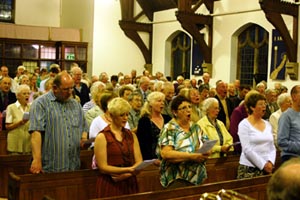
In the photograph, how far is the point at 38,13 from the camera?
15.5 meters

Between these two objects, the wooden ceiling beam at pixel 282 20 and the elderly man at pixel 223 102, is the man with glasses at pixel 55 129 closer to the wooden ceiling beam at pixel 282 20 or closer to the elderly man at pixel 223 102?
the elderly man at pixel 223 102

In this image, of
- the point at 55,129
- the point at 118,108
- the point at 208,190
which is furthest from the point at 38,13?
the point at 208,190

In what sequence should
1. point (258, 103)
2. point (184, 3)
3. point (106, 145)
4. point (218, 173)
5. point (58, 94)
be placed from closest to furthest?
point (106, 145) → point (58, 94) → point (258, 103) → point (218, 173) → point (184, 3)

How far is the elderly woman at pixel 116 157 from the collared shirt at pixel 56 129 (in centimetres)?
45

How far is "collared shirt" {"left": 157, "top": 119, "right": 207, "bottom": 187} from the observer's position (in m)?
3.70

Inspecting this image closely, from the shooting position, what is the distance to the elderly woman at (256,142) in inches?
166

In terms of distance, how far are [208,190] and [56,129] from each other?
1.32 metres

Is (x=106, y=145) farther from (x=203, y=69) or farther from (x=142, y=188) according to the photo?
(x=203, y=69)

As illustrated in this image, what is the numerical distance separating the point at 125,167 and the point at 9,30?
11641 millimetres

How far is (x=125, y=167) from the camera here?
3.59 meters

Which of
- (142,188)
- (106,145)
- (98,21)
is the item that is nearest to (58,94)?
(106,145)

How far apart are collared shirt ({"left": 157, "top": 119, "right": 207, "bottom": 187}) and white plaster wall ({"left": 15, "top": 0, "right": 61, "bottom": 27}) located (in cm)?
1235

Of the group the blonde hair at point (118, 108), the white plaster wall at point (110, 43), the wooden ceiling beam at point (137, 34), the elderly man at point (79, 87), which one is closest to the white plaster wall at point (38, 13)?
the white plaster wall at point (110, 43)

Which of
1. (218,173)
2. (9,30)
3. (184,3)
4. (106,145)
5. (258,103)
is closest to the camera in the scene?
(106,145)
